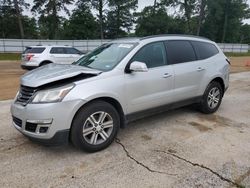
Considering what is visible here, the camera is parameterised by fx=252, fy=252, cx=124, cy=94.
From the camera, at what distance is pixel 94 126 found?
3.66 meters

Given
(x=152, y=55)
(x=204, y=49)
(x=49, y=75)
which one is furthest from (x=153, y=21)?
(x=49, y=75)

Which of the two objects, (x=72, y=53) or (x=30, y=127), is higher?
(x=72, y=53)

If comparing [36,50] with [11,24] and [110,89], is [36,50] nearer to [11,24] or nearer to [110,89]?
[110,89]

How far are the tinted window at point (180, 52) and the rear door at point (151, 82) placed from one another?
0.54ft

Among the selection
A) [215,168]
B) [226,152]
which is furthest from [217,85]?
[215,168]

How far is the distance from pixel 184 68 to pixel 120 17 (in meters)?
43.4

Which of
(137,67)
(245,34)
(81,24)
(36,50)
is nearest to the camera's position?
(137,67)

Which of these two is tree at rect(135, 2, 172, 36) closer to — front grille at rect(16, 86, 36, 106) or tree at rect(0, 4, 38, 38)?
tree at rect(0, 4, 38, 38)

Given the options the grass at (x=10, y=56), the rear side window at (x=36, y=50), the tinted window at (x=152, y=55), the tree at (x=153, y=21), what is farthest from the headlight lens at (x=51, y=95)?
the tree at (x=153, y=21)

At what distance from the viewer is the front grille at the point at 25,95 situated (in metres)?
3.46

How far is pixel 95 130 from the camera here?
368cm

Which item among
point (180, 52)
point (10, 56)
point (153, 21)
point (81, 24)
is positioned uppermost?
point (153, 21)

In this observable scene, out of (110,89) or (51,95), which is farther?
(110,89)

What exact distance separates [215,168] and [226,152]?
0.57 metres
